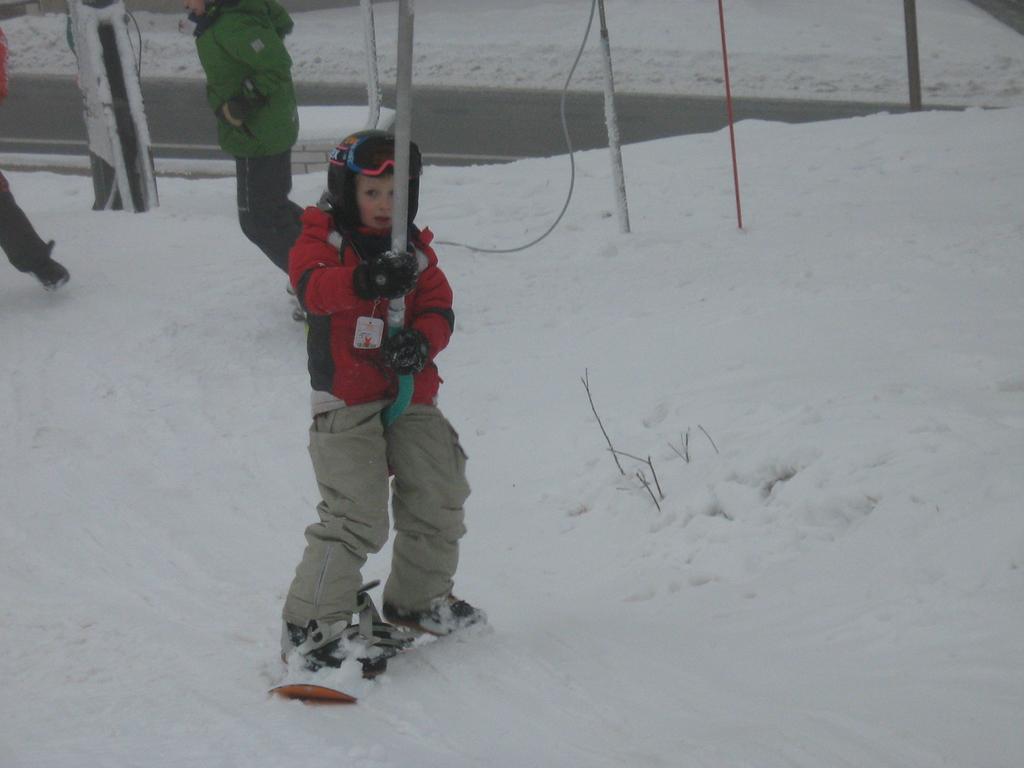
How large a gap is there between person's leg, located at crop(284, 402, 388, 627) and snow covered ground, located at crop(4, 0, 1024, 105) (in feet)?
43.9

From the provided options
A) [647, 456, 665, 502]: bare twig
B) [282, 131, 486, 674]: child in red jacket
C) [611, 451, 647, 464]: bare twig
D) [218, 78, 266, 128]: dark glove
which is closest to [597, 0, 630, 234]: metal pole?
[218, 78, 266, 128]: dark glove

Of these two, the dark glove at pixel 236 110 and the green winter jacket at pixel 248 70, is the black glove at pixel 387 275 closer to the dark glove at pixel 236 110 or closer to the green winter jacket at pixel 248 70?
the green winter jacket at pixel 248 70

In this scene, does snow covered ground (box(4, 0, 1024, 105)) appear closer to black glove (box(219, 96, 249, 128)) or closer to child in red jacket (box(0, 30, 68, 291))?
black glove (box(219, 96, 249, 128))

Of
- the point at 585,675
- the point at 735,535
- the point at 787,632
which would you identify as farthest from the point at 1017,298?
the point at 585,675

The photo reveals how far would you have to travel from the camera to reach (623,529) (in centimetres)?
483

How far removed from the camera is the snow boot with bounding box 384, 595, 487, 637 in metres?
3.80

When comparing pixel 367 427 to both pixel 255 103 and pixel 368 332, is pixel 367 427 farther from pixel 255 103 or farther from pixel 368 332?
pixel 255 103

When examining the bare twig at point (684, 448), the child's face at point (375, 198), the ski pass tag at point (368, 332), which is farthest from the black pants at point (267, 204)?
the ski pass tag at point (368, 332)

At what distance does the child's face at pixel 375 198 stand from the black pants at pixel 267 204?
3279mm

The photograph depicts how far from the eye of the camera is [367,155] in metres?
3.55

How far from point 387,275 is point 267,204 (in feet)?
12.0

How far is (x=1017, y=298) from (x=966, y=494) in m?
2.45

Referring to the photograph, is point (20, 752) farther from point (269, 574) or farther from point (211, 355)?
point (211, 355)

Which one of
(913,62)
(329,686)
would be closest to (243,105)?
(329,686)
